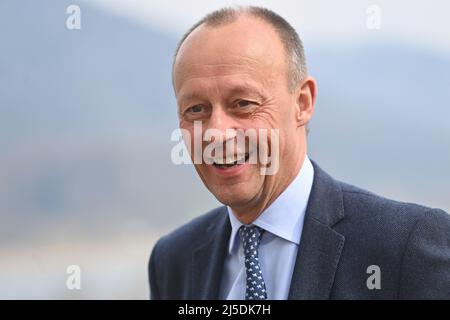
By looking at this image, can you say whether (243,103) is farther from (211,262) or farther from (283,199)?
(211,262)

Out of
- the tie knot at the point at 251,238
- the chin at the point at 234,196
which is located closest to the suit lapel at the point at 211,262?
the tie knot at the point at 251,238

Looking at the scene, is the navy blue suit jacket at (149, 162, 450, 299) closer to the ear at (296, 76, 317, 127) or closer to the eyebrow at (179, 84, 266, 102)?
the ear at (296, 76, 317, 127)

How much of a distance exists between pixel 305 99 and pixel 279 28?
293 millimetres

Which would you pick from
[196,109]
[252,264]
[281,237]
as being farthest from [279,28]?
[252,264]

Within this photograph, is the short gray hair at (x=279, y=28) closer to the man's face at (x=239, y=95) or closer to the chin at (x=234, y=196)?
the man's face at (x=239, y=95)

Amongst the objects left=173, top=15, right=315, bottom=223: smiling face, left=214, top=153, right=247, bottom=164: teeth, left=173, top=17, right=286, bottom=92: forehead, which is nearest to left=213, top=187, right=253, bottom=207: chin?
left=173, top=15, right=315, bottom=223: smiling face

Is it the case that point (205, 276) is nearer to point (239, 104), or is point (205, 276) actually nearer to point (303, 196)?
point (303, 196)

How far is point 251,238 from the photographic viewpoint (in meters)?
2.48

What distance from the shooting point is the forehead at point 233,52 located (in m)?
2.30

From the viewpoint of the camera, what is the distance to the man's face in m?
2.29
